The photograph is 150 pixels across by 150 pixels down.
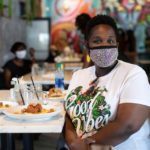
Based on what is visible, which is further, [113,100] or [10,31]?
[10,31]

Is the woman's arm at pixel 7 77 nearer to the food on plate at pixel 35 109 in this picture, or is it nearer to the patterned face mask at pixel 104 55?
the food on plate at pixel 35 109

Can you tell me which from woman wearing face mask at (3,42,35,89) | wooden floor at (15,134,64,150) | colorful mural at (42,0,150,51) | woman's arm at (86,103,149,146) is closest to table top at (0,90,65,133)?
woman's arm at (86,103,149,146)

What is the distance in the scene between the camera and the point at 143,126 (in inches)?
64.9

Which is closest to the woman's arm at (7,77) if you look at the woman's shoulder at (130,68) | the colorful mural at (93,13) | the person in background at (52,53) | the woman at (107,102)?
the woman at (107,102)

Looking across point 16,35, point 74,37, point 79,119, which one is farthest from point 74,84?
point 74,37

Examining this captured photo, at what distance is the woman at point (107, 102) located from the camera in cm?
154

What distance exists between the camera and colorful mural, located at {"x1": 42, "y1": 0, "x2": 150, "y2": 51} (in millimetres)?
8320

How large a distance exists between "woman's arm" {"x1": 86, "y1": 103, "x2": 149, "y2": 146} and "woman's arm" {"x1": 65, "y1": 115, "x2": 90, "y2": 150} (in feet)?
0.30

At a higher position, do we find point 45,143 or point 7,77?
point 7,77

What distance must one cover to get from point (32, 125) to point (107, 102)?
0.37 m

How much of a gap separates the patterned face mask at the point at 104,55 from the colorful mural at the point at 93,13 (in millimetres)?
6696

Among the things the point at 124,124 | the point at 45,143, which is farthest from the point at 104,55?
the point at 45,143

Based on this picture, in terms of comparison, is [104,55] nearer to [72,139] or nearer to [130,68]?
[130,68]

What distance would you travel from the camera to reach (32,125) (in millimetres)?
1665
